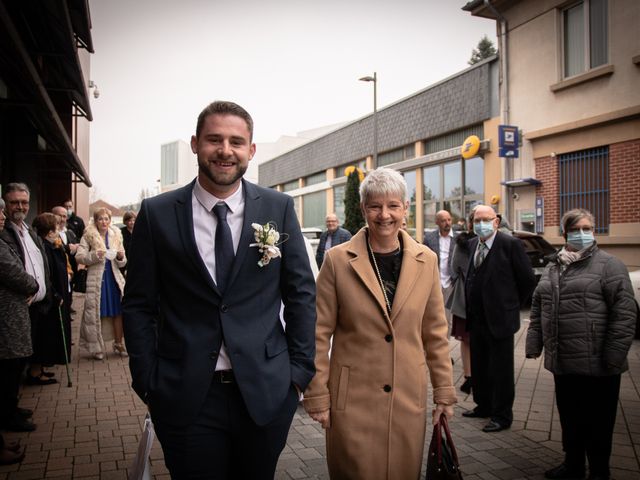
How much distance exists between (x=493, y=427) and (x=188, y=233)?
396 centimetres

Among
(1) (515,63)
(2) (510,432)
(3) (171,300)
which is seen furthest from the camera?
(1) (515,63)

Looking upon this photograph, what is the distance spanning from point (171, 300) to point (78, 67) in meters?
9.10

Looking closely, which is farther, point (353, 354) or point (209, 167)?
point (353, 354)

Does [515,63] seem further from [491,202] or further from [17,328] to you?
[17,328]

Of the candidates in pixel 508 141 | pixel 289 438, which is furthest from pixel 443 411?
pixel 508 141

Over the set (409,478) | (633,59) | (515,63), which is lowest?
(409,478)

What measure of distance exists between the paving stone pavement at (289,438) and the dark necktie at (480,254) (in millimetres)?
1559

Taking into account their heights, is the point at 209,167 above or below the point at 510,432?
above

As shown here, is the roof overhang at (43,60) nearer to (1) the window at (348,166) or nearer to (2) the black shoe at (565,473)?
(2) the black shoe at (565,473)

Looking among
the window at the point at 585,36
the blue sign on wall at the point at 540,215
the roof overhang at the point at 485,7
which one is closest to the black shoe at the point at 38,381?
the blue sign on wall at the point at 540,215

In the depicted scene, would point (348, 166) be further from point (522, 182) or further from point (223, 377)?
point (223, 377)

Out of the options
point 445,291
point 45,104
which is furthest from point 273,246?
point 45,104

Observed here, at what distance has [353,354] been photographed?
117 inches

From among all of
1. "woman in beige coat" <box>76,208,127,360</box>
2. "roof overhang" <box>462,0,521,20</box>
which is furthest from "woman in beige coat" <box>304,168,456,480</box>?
"roof overhang" <box>462,0,521,20</box>
